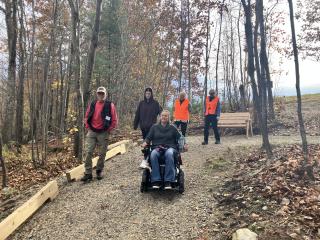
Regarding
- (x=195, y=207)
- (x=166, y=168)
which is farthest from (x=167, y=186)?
(x=195, y=207)

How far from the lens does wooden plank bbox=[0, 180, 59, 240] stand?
19.3 feet

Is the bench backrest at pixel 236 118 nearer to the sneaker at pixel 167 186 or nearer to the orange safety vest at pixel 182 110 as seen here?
the orange safety vest at pixel 182 110

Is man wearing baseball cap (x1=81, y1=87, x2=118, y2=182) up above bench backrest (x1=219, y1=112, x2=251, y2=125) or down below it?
above

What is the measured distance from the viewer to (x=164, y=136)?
780 cm

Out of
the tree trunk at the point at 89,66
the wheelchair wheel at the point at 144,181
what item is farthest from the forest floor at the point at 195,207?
the tree trunk at the point at 89,66

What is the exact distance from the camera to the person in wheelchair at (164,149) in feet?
23.3

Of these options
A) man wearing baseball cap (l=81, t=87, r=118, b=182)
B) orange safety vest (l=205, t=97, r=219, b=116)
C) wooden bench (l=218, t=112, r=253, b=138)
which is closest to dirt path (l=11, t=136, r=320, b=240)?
man wearing baseball cap (l=81, t=87, r=118, b=182)

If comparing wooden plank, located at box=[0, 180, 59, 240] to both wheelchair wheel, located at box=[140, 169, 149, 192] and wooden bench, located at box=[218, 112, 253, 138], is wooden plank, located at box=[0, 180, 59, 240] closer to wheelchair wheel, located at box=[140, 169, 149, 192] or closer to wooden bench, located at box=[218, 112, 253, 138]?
wheelchair wheel, located at box=[140, 169, 149, 192]

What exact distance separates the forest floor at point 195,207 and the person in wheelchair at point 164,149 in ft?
1.09

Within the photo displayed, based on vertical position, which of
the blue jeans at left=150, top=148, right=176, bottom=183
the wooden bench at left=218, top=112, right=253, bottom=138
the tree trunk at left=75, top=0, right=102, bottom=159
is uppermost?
the tree trunk at left=75, top=0, right=102, bottom=159

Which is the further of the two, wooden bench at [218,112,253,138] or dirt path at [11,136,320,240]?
wooden bench at [218,112,253,138]

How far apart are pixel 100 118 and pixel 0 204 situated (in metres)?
2.85

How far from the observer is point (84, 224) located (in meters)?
6.18

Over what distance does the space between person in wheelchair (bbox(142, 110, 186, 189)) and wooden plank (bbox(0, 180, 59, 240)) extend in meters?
2.10
